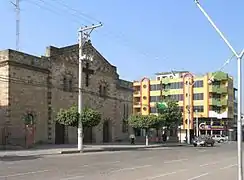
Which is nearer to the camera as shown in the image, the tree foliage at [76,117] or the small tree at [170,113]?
the tree foliage at [76,117]

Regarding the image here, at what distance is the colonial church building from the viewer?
4109cm

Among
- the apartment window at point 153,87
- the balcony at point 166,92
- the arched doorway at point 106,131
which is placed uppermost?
the apartment window at point 153,87

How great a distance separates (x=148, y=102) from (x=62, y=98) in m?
62.8

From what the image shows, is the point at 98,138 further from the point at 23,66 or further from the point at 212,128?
the point at 212,128

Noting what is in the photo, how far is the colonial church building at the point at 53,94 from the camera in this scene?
135 feet

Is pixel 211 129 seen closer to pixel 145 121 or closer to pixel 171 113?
pixel 171 113

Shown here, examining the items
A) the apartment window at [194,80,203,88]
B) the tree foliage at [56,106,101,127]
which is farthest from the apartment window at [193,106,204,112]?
the tree foliage at [56,106,101,127]

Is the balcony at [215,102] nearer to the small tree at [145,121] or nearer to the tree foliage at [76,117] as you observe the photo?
the small tree at [145,121]

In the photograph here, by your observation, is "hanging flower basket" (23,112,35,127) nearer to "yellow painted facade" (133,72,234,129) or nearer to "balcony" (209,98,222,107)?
"yellow painted facade" (133,72,234,129)

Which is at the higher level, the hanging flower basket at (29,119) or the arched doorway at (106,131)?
the hanging flower basket at (29,119)

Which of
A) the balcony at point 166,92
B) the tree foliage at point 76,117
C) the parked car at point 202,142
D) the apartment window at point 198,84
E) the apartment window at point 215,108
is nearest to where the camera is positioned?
the tree foliage at point 76,117

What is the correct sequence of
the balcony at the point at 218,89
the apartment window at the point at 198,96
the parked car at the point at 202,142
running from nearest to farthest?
the parked car at the point at 202,142 < the balcony at the point at 218,89 < the apartment window at the point at 198,96

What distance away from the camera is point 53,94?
4734 centimetres

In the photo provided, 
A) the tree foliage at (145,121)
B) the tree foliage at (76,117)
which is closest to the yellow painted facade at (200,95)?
the tree foliage at (145,121)
